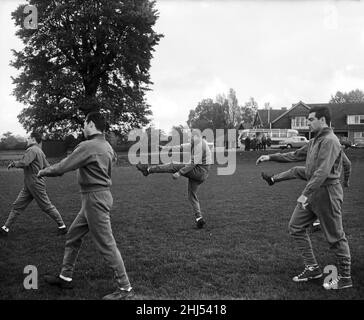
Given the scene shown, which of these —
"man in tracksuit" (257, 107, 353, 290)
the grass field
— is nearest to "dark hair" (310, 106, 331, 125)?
"man in tracksuit" (257, 107, 353, 290)

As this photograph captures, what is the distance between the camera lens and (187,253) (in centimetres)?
721

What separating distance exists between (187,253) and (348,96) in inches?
4929

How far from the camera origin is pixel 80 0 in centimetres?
3572

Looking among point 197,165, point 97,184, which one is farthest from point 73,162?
point 197,165

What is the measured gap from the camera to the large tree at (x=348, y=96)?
119 metres

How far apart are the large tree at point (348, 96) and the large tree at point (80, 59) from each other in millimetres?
93164

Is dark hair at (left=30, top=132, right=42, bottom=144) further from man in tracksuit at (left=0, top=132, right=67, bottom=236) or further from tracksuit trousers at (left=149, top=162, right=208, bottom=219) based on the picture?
tracksuit trousers at (left=149, top=162, right=208, bottom=219)

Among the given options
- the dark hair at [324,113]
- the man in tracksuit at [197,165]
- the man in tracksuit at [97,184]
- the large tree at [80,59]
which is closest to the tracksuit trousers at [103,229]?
the man in tracksuit at [97,184]

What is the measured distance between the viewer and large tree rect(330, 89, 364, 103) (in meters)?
119

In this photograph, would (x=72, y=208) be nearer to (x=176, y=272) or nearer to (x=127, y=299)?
(x=176, y=272)

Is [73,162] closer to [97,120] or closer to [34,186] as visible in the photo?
[97,120]

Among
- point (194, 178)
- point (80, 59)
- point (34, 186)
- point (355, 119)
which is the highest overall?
point (80, 59)

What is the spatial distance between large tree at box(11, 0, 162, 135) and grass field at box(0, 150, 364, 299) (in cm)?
2536

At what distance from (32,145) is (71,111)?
95.6ft
